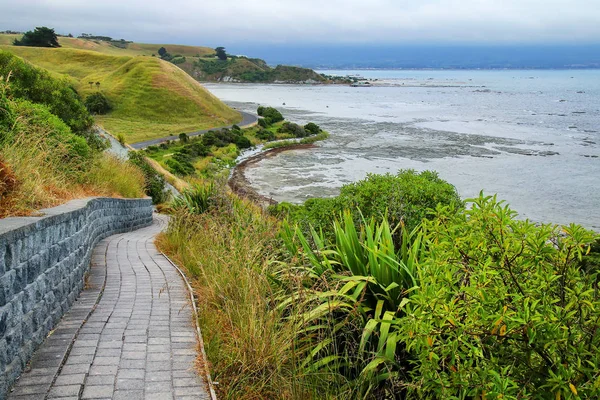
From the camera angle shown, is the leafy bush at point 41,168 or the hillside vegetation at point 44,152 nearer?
the leafy bush at point 41,168

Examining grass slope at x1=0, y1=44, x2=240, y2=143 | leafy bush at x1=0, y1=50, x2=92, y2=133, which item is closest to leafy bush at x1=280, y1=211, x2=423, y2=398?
leafy bush at x1=0, y1=50, x2=92, y2=133

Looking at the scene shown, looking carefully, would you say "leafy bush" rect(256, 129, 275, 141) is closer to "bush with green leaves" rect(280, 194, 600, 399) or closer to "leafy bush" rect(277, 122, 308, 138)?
"leafy bush" rect(277, 122, 308, 138)

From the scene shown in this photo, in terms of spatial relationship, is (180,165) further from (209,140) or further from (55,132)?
(55,132)

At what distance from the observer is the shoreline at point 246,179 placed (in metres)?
30.1

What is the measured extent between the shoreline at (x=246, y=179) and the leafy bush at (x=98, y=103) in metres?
25.4

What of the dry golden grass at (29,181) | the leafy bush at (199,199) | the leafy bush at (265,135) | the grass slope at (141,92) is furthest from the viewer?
the grass slope at (141,92)

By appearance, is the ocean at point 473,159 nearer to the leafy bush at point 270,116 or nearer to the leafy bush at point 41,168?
the leafy bush at point 270,116

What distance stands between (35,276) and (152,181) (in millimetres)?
23050

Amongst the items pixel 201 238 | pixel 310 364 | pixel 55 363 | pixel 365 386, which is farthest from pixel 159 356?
pixel 201 238

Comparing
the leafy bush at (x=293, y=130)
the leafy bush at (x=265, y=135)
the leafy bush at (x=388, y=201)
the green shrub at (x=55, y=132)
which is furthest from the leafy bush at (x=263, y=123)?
the leafy bush at (x=388, y=201)

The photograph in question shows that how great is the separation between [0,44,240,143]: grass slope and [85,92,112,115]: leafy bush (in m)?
A: 1.14

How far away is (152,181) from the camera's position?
27078mm

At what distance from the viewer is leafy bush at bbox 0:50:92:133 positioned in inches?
629

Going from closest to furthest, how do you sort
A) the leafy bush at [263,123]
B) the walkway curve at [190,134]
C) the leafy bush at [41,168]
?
the leafy bush at [41,168] → the walkway curve at [190,134] → the leafy bush at [263,123]
